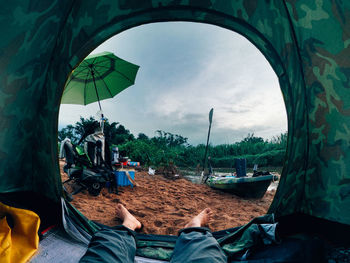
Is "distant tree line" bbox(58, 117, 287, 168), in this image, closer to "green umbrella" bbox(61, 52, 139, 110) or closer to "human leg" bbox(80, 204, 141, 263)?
"green umbrella" bbox(61, 52, 139, 110)

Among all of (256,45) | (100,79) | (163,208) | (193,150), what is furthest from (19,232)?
(193,150)

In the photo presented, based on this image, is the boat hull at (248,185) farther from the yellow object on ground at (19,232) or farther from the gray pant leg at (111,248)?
the yellow object on ground at (19,232)

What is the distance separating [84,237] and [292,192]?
65.1 inches

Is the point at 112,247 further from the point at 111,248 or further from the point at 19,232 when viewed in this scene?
the point at 19,232

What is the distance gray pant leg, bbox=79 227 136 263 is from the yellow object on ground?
15.2 inches

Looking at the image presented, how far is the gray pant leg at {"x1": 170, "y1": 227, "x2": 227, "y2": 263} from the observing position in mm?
982

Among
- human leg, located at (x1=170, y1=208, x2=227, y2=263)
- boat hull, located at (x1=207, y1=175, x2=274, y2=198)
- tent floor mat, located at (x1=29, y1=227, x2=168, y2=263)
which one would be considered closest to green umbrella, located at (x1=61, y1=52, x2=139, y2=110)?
tent floor mat, located at (x1=29, y1=227, x2=168, y2=263)

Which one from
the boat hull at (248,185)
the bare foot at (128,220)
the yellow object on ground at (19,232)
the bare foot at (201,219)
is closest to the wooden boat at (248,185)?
the boat hull at (248,185)

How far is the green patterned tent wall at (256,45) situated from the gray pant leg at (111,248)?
0.70 meters

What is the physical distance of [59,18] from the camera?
135 cm

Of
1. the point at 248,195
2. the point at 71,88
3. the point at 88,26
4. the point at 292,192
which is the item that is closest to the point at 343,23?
the point at 292,192

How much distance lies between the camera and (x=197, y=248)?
3.50 feet

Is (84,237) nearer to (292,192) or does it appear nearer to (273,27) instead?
(292,192)

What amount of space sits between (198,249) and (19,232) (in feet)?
3.73
